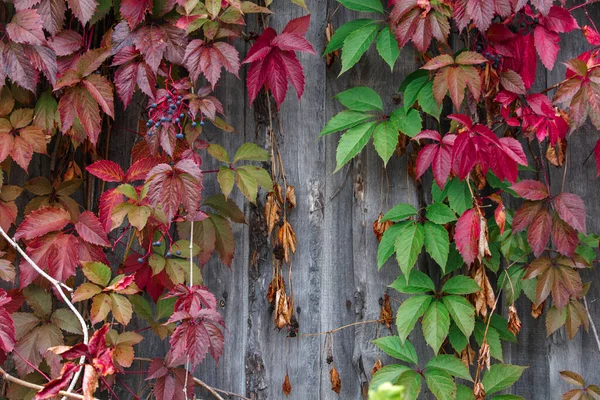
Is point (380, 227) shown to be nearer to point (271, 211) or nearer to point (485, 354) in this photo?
point (271, 211)

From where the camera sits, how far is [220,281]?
82.2 inches

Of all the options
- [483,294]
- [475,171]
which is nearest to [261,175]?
[475,171]

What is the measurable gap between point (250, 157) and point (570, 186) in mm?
1054

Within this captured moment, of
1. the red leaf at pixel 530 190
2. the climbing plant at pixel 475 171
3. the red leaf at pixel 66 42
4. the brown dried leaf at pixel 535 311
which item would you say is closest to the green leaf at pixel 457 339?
the climbing plant at pixel 475 171

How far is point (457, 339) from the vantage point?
1971mm

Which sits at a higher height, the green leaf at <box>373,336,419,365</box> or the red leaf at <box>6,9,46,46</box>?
the red leaf at <box>6,9,46,46</box>

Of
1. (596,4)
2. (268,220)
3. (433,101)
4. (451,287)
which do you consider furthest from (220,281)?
(596,4)

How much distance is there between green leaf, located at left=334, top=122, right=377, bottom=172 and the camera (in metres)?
1.90

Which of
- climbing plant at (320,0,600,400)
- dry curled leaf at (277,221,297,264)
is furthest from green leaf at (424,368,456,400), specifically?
dry curled leaf at (277,221,297,264)

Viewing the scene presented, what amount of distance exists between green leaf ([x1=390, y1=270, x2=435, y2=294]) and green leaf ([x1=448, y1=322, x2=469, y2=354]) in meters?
0.16

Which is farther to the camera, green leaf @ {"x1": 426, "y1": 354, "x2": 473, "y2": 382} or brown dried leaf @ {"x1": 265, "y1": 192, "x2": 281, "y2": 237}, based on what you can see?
brown dried leaf @ {"x1": 265, "y1": 192, "x2": 281, "y2": 237}

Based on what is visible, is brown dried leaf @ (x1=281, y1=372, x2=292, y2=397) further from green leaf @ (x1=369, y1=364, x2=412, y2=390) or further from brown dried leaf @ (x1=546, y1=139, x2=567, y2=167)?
brown dried leaf @ (x1=546, y1=139, x2=567, y2=167)

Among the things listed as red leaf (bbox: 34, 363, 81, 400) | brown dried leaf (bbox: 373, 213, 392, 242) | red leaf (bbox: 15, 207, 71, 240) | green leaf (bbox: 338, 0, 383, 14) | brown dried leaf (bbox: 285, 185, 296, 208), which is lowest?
red leaf (bbox: 34, 363, 81, 400)

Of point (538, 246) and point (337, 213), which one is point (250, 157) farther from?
point (538, 246)
